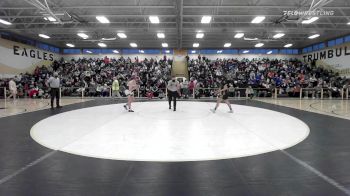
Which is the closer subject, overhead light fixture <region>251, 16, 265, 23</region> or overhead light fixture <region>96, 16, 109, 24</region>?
overhead light fixture <region>251, 16, 265, 23</region>

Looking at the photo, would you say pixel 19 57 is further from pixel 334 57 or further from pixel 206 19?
pixel 334 57

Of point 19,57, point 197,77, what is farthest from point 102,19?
point 197,77

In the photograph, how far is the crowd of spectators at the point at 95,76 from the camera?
22.1m

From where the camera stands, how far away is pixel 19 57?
24.8 metres

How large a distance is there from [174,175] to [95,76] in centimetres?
2396

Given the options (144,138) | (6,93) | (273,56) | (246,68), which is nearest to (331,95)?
(246,68)

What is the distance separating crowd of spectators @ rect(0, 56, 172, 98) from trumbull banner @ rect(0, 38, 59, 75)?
768mm

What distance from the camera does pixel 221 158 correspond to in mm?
4770

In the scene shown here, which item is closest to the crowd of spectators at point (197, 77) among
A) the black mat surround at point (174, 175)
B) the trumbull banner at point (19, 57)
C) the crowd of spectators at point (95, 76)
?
the crowd of spectators at point (95, 76)

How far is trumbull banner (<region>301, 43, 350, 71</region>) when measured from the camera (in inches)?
970

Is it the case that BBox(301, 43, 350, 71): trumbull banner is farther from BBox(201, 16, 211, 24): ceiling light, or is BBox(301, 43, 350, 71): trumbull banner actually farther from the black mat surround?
the black mat surround
